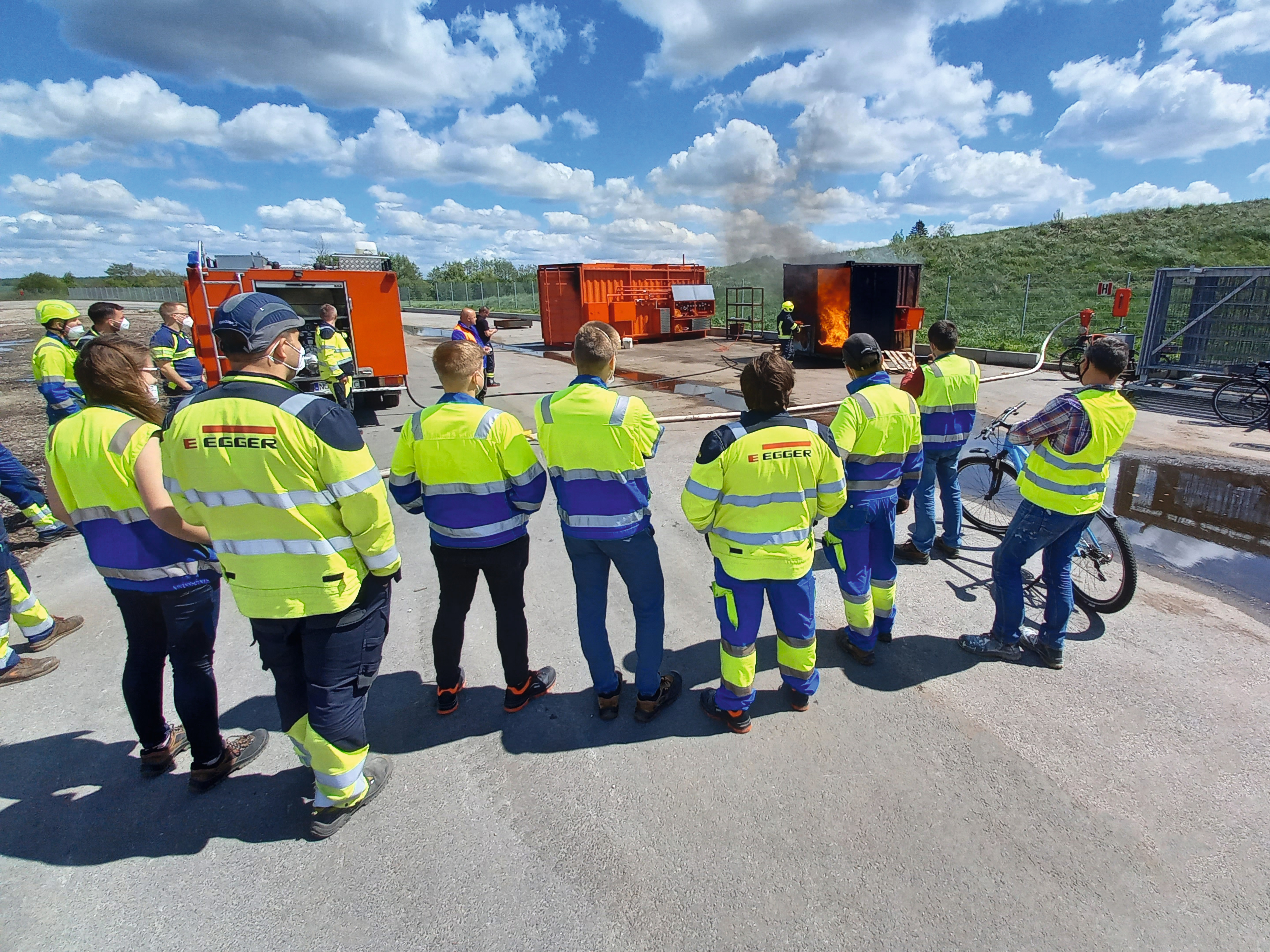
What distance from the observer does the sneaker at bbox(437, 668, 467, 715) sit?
321 centimetres

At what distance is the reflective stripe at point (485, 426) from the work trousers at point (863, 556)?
6.27ft

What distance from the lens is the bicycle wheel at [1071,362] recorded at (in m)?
12.8

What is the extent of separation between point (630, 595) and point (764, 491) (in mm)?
847

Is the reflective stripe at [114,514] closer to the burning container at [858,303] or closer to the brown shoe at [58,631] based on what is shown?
the brown shoe at [58,631]

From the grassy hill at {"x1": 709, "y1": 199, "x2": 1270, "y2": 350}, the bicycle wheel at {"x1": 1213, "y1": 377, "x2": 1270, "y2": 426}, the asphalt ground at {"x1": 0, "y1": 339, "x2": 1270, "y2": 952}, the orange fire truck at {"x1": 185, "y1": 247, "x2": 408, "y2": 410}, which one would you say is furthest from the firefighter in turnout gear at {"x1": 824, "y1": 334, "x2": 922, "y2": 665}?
the grassy hill at {"x1": 709, "y1": 199, "x2": 1270, "y2": 350}

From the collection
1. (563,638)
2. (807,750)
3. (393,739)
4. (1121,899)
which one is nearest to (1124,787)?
(1121,899)

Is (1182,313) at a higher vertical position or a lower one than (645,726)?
higher

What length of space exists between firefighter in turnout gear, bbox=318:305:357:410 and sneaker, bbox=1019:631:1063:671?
927 cm

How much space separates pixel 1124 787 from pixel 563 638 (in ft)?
9.48

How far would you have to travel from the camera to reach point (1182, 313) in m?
11.4

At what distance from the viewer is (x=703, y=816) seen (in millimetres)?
2576

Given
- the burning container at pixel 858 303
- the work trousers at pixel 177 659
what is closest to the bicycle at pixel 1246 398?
the burning container at pixel 858 303

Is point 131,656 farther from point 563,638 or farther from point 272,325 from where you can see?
point 563,638

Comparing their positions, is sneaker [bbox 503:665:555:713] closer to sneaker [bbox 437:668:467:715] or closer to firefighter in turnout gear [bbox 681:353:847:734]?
sneaker [bbox 437:668:467:715]
